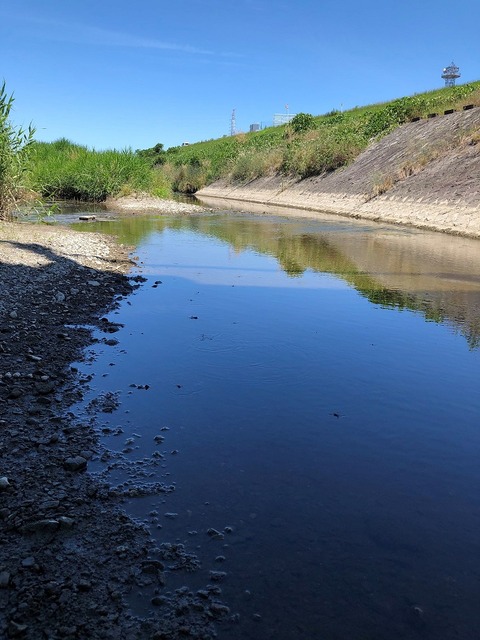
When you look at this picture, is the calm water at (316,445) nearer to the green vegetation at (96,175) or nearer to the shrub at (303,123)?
the green vegetation at (96,175)

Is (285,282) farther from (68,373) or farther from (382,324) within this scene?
(68,373)

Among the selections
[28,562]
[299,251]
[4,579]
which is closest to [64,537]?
[28,562]

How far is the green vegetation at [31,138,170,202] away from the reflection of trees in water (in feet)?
24.4

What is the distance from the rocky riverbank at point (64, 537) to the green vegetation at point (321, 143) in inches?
1148

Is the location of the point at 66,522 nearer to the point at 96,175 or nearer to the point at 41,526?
the point at 41,526

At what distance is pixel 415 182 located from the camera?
24984mm

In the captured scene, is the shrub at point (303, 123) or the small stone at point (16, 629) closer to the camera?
the small stone at point (16, 629)

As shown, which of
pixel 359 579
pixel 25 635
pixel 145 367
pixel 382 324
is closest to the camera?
pixel 25 635

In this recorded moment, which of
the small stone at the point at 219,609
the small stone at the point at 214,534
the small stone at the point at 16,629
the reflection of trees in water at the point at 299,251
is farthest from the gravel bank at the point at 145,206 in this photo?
the small stone at the point at 16,629

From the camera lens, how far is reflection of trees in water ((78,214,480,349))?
8.85 m

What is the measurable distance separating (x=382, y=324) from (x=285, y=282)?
358 centimetres

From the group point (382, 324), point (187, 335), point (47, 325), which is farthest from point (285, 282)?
point (47, 325)

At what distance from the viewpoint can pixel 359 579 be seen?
2795 mm

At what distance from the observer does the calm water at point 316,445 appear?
2699mm
